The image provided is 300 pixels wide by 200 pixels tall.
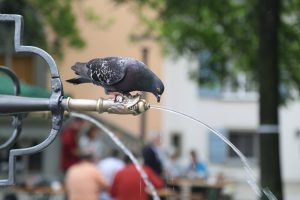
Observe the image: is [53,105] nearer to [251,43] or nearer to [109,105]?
[109,105]

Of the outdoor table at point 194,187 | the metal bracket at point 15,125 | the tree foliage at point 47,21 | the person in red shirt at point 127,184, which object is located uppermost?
the tree foliage at point 47,21

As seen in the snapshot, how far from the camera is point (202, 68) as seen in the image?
503 inches

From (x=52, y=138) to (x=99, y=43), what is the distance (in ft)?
74.3

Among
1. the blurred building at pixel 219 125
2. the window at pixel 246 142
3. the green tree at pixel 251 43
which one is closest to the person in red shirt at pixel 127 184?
the green tree at pixel 251 43

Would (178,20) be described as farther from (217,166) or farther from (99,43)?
(217,166)

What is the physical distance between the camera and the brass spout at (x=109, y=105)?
8.84ft

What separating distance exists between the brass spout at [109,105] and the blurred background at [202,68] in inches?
49.9

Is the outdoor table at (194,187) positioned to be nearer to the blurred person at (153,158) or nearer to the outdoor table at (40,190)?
the outdoor table at (40,190)

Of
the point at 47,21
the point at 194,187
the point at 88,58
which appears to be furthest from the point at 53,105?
the point at 88,58

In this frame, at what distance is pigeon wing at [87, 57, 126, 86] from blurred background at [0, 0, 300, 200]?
1.11 meters

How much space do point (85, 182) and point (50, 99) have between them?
572cm

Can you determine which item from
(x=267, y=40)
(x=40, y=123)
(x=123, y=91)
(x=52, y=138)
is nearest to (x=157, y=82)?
(x=123, y=91)

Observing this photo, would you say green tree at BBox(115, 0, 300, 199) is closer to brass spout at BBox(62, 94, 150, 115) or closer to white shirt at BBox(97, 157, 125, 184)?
white shirt at BBox(97, 157, 125, 184)

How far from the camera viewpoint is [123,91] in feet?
9.21
